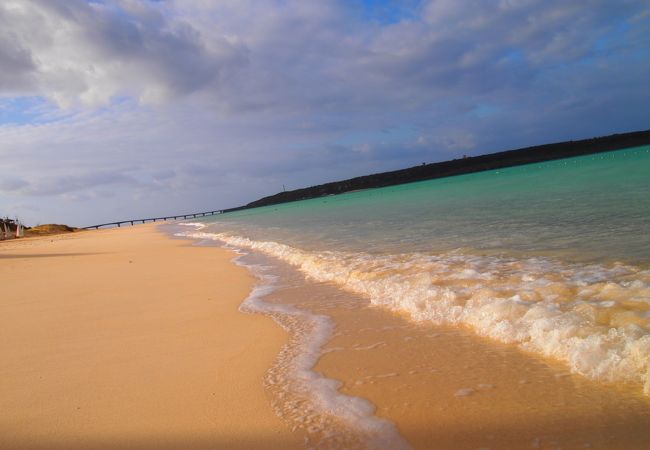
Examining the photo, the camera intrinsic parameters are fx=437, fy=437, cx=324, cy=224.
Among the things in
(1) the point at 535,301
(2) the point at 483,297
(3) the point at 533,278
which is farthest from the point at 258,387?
(3) the point at 533,278

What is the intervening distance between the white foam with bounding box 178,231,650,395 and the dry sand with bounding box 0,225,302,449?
66.4 inches

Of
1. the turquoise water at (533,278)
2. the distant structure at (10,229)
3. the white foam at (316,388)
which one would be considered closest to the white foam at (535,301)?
the turquoise water at (533,278)

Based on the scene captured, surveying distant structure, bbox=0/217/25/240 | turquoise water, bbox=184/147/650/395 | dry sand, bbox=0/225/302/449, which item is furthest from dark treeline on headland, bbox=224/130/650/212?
dry sand, bbox=0/225/302/449

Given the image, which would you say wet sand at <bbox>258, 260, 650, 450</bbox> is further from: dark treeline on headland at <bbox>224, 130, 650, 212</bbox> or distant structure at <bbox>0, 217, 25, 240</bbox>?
dark treeline on headland at <bbox>224, 130, 650, 212</bbox>

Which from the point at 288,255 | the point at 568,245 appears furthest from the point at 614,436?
the point at 288,255

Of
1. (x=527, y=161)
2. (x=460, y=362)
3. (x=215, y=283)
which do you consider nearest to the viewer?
(x=460, y=362)

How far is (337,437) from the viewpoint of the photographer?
94.2 inches

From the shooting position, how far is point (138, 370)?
143 inches

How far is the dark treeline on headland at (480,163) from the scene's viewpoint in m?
103

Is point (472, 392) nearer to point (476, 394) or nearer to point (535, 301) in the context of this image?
point (476, 394)

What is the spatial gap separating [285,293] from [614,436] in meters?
4.85

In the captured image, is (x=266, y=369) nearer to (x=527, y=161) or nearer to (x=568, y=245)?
(x=568, y=245)

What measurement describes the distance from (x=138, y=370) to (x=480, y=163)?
125015 mm

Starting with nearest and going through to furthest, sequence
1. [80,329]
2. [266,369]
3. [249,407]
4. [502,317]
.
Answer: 1. [249,407]
2. [266,369]
3. [502,317]
4. [80,329]
